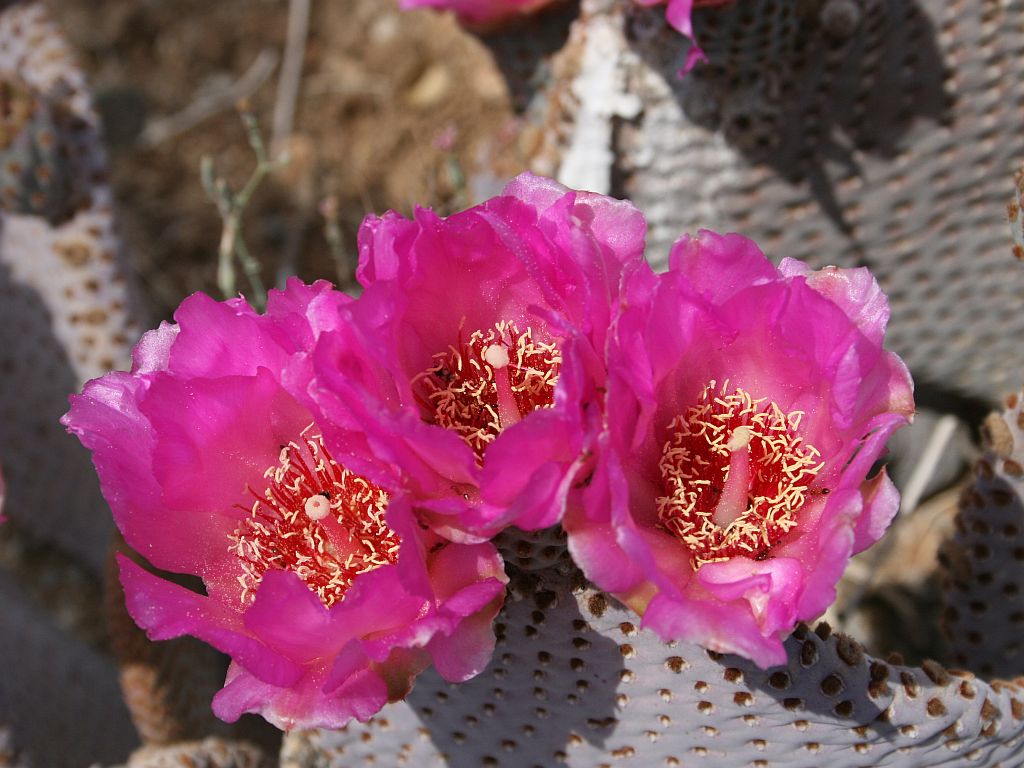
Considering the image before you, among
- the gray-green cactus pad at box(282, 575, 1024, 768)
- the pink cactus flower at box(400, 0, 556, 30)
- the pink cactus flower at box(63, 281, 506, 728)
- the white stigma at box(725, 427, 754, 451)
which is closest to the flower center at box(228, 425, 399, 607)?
the pink cactus flower at box(63, 281, 506, 728)

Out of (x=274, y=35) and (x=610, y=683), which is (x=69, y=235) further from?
(x=274, y=35)

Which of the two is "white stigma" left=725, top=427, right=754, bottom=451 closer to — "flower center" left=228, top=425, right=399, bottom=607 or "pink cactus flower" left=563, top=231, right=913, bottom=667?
"pink cactus flower" left=563, top=231, right=913, bottom=667

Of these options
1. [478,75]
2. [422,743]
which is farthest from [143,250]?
[422,743]

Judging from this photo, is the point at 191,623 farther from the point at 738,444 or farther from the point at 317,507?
the point at 738,444

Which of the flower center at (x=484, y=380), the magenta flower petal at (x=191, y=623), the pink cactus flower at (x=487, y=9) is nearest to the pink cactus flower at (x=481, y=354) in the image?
the flower center at (x=484, y=380)

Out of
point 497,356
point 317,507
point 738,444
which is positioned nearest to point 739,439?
point 738,444

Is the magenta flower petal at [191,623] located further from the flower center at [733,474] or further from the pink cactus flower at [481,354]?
the flower center at [733,474]

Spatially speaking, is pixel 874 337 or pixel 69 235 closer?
pixel 874 337

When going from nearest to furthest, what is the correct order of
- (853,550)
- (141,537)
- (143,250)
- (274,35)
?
(853,550) → (141,537) → (143,250) → (274,35)
